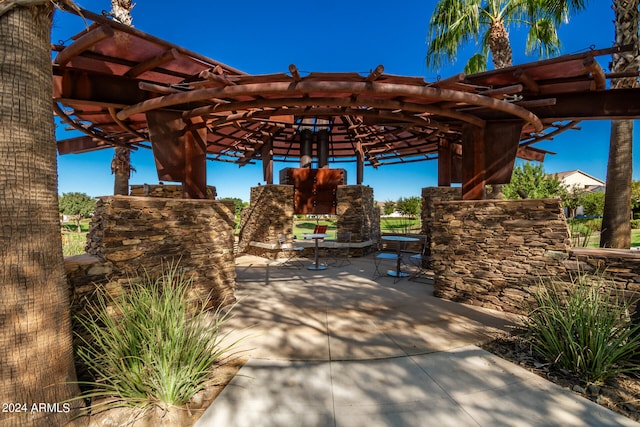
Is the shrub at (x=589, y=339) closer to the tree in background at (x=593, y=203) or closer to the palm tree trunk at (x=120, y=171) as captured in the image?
the palm tree trunk at (x=120, y=171)

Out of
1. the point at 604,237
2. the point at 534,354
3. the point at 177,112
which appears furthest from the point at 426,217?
the point at 177,112

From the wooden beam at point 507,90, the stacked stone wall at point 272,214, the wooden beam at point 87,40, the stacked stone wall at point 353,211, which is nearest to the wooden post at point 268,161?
the stacked stone wall at point 272,214

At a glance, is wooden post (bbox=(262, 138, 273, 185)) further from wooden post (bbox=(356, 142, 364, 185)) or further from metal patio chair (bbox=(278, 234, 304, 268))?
wooden post (bbox=(356, 142, 364, 185))

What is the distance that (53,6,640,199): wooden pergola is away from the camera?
3.49m

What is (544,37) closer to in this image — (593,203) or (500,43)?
(500,43)

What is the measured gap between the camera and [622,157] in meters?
6.07

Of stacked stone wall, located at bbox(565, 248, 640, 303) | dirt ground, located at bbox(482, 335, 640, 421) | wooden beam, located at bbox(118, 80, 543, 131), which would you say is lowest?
dirt ground, located at bbox(482, 335, 640, 421)

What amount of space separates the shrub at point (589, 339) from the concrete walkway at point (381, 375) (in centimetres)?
46

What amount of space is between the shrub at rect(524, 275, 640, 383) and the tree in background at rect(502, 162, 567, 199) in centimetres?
1822

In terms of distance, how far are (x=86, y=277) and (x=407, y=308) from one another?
16.1ft

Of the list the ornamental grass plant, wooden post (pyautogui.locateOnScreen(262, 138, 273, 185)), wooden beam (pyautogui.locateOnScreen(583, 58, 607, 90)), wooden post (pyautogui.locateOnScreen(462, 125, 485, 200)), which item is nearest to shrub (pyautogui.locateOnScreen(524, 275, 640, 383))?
wooden post (pyautogui.locateOnScreen(462, 125, 485, 200))

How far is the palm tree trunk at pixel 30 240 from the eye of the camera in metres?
1.98

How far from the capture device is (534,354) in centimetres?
325

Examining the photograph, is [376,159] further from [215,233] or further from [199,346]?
[199,346]
